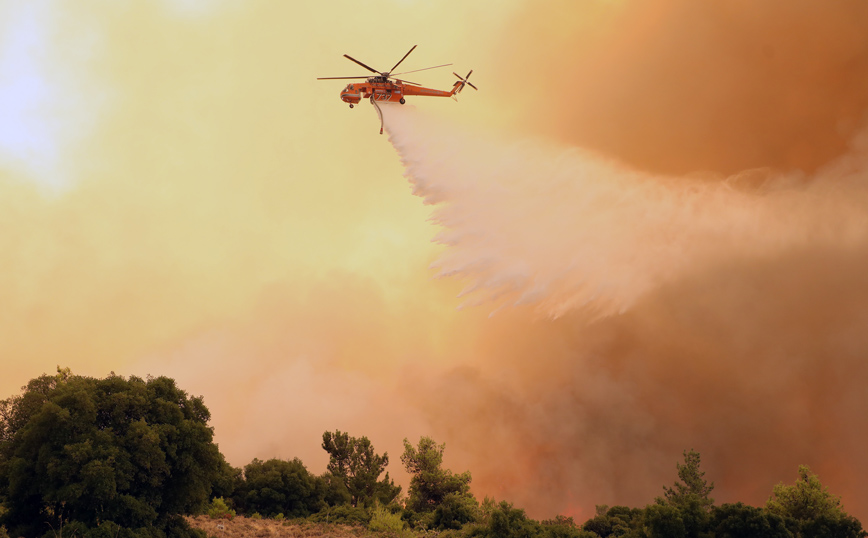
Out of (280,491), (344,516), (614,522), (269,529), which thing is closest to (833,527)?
(614,522)

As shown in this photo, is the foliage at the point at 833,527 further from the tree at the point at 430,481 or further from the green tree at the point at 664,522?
the tree at the point at 430,481

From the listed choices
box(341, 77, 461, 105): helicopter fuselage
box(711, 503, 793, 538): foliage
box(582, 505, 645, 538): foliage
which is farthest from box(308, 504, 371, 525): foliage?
box(341, 77, 461, 105): helicopter fuselage

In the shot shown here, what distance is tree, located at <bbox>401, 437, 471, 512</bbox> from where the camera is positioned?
65.7 metres

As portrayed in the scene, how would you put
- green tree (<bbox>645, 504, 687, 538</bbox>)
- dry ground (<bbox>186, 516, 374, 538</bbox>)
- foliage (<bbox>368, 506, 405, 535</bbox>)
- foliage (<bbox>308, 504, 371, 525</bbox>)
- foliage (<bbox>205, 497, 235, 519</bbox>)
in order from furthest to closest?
foliage (<bbox>308, 504, 371, 525</bbox>)
foliage (<bbox>205, 497, 235, 519</bbox>)
foliage (<bbox>368, 506, 405, 535</bbox>)
dry ground (<bbox>186, 516, 374, 538</bbox>)
green tree (<bbox>645, 504, 687, 538</bbox>)

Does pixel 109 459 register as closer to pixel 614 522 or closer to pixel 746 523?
pixel 614 522

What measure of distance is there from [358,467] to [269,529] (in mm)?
30776

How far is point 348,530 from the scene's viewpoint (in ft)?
175

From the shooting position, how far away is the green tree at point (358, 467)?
79.7 metres

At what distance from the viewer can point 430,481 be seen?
6644cm

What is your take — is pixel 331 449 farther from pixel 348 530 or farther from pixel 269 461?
pixel 348 530

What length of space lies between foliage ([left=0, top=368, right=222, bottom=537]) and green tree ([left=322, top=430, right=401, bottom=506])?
126ft

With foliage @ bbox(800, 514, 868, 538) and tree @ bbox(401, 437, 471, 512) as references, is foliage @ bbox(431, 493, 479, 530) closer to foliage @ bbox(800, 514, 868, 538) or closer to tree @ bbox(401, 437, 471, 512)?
tree @ bbox(401, 437, 471, 512)

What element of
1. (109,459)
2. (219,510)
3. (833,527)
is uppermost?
(109,459)

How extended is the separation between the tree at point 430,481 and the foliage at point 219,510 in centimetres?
1828
